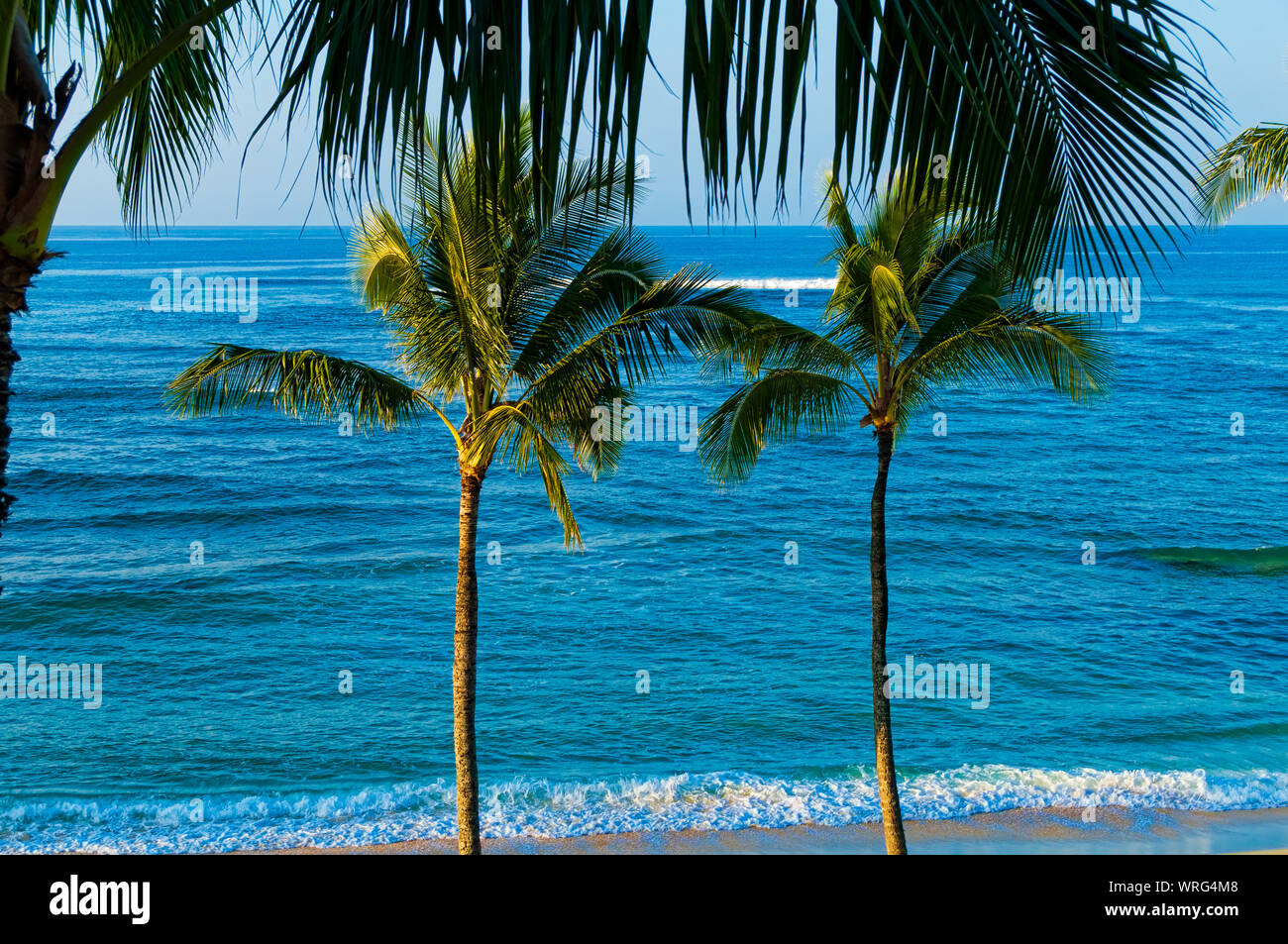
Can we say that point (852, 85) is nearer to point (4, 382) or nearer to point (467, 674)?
point (4, 382)

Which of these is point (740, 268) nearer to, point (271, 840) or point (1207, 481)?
point (1207, 481)

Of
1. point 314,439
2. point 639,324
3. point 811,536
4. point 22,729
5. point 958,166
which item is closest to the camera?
point 958,166

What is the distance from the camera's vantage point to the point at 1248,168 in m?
14.3

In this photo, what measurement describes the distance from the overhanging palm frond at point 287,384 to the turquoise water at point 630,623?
11.8 meters

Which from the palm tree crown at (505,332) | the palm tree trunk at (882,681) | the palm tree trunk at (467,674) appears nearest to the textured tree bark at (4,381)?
the palm tree crown at (505,332)

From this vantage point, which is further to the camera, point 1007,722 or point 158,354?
point 158,354

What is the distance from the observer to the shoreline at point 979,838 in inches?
772

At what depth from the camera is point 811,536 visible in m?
45.3

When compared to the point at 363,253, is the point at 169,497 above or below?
below

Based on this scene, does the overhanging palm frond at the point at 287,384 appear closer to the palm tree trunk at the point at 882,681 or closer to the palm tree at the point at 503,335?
the palm tree at the point at 503,335

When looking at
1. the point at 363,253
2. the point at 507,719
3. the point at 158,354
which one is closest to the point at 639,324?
the point at 363,253

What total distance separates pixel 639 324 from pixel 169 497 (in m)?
40.5

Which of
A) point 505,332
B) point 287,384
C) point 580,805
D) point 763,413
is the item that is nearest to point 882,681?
point 763,413

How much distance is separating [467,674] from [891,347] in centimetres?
645
